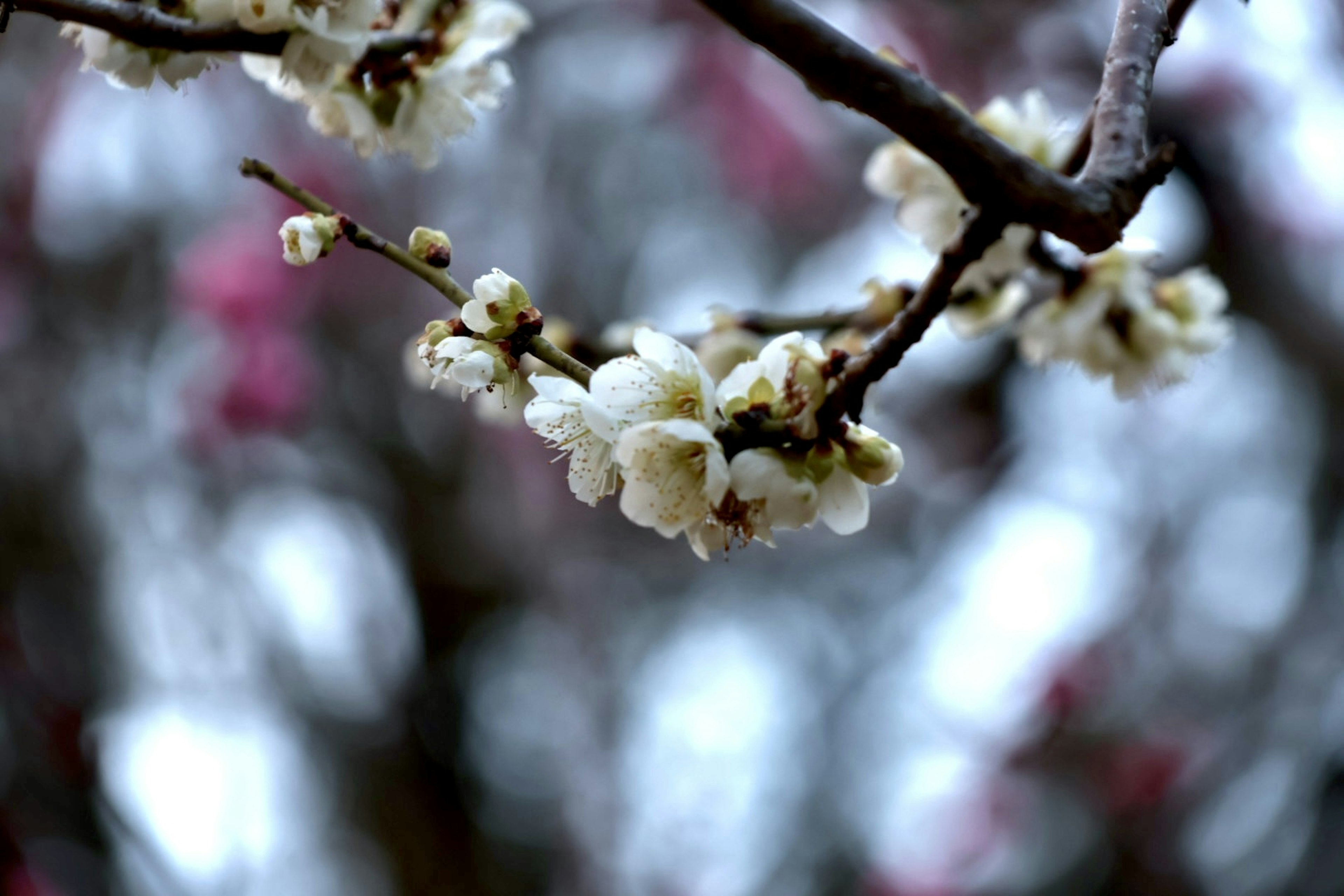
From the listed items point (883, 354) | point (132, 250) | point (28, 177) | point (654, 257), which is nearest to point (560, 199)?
point (654, 257)

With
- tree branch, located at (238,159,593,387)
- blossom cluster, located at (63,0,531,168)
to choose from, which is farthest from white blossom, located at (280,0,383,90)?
tree branch, located at (238,159,593,387)

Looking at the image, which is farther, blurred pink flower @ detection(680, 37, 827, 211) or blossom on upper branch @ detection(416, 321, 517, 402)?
blurred pink flower @ detection(680, 37, 827, 211)

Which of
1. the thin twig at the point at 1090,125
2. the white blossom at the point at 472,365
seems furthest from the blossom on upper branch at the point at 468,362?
the thin twig at the point at 1090,125

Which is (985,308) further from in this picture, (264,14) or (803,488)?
(264,14)

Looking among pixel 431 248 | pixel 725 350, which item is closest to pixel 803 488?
pixel 431 248

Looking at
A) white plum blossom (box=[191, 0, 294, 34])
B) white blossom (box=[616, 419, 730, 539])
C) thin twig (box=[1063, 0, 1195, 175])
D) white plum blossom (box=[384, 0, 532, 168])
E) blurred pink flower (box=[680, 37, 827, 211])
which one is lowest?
white blossom (box=[616, 419, 730, 539])

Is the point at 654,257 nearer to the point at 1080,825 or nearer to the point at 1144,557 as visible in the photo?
the point at 1144,557

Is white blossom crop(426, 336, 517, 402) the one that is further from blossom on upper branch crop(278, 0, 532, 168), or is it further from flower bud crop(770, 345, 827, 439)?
blossom on upper branch crop(278, 0, 532, 168)
